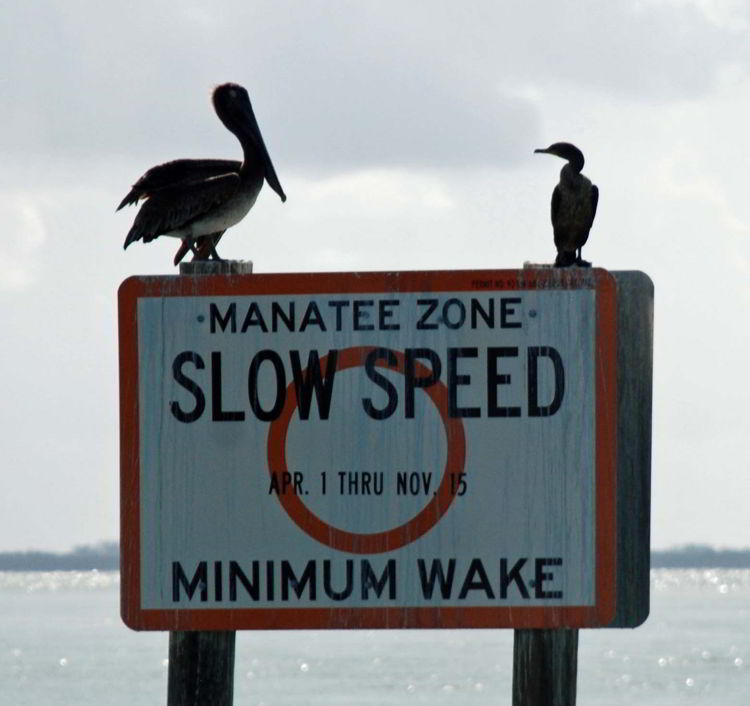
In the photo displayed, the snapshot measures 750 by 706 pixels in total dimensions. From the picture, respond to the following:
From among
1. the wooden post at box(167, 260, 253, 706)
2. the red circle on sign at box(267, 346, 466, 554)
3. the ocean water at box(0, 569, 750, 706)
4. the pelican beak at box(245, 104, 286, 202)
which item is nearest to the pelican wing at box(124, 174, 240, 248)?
the pelican beak at box(245, 104, 286, 202)

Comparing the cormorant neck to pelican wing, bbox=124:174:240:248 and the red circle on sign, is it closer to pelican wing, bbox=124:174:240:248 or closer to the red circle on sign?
pelican wing, bbox=124:174:240:248

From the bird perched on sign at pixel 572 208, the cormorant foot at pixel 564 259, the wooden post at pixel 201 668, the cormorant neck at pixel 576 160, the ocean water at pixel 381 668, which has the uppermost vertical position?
the ocean water at pixel 381 668

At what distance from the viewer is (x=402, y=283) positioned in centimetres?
470

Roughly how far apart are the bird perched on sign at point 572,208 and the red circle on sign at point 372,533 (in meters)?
0.65

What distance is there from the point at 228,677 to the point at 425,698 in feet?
251

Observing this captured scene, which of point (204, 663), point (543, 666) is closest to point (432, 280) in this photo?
point (543, 666)

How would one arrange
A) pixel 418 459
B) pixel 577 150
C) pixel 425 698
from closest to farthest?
pixel 418 459, pixel 577 150, pixel 425 698

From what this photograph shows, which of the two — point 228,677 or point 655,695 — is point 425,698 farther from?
point 228,677

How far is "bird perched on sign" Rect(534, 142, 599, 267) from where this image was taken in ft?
17.6

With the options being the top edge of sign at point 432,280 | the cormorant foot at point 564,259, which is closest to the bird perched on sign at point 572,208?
the cormorant foot at point 564,259

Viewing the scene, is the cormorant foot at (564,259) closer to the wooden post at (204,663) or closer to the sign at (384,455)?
the sign at (384,455)

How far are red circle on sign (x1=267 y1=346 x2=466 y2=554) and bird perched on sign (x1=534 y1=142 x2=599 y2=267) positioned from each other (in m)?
0.65

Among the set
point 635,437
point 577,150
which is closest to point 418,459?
point 635,437

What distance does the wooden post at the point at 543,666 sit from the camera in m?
4.74
